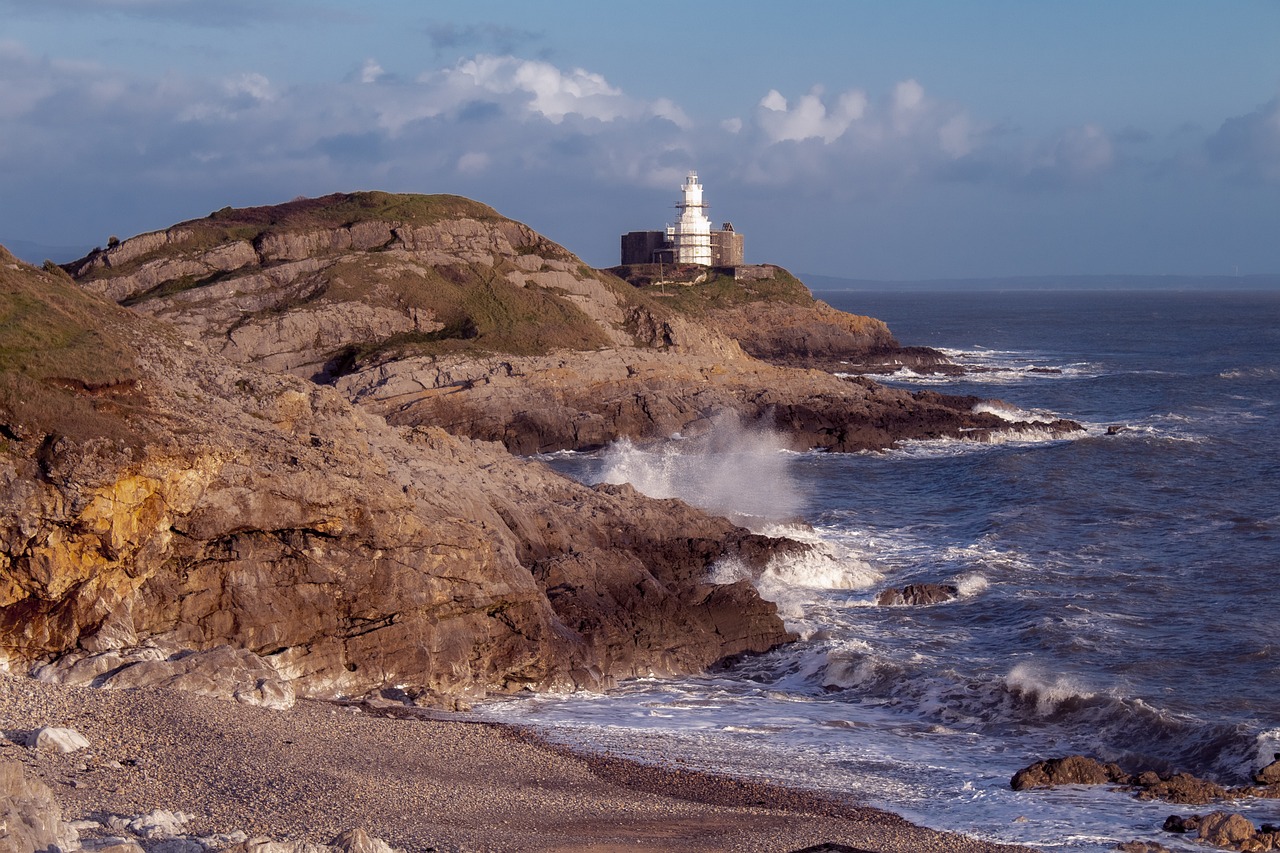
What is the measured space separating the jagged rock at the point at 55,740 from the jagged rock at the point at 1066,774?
30.3 ft

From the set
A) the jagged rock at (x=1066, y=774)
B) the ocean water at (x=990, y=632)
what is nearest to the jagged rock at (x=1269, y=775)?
the ocean water at (x=990, y=632)

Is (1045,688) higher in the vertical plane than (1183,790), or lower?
higher

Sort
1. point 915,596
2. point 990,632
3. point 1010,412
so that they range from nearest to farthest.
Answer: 1. point 990,632
2. point 915,596
3. point 1010,412

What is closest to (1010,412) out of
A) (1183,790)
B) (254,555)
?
(1183,790)

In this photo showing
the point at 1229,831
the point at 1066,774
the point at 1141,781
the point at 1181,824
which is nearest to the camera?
the point at 1229,831

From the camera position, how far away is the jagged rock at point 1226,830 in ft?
39.0

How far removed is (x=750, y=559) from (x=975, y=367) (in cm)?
5059

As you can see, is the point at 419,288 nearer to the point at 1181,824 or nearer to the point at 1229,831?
the point at 1181,824

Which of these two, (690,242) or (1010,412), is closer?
(1010,412)

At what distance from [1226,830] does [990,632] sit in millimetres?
8143

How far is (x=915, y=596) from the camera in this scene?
21.8m

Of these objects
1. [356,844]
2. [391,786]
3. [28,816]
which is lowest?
[391,786]

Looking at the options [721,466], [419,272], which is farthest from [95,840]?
[419,272]

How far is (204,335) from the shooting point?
4238 cm
